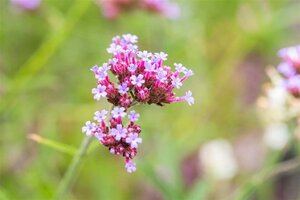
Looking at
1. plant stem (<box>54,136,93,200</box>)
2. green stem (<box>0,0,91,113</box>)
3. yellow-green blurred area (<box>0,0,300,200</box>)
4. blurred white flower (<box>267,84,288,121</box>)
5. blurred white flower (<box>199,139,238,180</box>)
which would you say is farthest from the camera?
blurred white flower (<box>199,139,238,180</box>)

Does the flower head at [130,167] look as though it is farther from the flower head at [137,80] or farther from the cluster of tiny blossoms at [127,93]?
the flower head at [137,80]

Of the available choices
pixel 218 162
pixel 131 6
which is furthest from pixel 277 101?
pixel 131 6

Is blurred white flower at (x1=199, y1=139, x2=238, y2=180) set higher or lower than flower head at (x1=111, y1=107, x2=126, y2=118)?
higher

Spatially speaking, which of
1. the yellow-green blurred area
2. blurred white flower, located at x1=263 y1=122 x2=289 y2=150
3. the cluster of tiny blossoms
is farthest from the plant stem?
blurred white flower, located at x1=263 y1=122 x2=289 y2=150

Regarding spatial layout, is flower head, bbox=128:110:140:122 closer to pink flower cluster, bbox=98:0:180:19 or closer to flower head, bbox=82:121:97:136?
flower head, bbox=82:121:97:136

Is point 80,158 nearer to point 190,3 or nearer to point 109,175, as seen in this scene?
point 109,175

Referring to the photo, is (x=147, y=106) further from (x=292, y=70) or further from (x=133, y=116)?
(x=133, y=116)

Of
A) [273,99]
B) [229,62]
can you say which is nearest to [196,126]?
[229,62]
